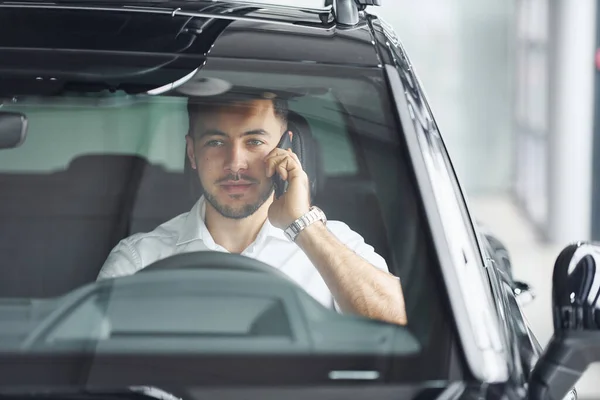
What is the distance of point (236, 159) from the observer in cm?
147

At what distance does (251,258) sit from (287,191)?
0.11 meters

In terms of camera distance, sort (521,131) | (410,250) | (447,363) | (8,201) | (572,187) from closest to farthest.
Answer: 1. (447,363)
2. (410,250)
3. (8,201)
4. (572,187)
5. (521,131)

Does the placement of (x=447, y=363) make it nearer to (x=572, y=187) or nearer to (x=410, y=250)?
(x=410, y=250)

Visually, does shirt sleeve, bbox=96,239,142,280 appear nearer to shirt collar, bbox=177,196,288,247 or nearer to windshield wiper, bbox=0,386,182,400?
shirt collar, bbox=177,196,288,247

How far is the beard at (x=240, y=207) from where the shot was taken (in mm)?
1474

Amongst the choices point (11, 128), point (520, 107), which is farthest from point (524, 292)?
point (520, 107)

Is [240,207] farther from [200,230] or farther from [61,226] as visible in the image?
[61,226]

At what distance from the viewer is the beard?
1474 mm

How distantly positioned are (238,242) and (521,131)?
976cm

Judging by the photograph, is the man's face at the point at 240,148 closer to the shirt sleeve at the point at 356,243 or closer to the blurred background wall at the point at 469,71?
the shirt sleeve at the point at 356,243

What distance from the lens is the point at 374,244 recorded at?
4.86ft

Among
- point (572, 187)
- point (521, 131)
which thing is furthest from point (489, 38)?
point (572, 187)

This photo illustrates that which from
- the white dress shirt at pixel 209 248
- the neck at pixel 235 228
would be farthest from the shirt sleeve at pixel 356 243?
the neck at pixel 235 228

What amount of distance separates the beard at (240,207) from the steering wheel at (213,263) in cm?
6
